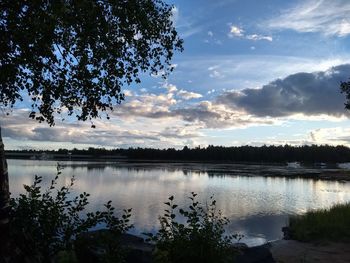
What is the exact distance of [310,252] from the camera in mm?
17172

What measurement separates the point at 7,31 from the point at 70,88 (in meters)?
2.20

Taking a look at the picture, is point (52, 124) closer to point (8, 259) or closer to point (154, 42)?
point (154, 42)

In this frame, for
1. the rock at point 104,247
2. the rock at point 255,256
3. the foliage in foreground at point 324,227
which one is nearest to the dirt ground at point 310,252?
the foliage in foreground at point 324,227

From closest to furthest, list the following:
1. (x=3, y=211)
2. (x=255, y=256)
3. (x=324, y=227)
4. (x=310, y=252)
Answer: (x=3, y=211) → (x=255, y=256) → (x=310, y=252) → (x=324, y=227)

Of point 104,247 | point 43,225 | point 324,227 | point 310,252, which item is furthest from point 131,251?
point 324,227

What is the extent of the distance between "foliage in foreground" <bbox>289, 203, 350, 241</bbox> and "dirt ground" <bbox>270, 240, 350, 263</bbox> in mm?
996

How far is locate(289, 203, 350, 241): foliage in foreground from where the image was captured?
19984 millimetres

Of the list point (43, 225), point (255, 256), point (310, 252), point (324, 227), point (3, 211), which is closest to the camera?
point (3, 211)

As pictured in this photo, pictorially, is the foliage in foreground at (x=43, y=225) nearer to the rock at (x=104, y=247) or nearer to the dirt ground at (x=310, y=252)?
the rock at (x=104, y=247)

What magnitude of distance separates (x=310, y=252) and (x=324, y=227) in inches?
174

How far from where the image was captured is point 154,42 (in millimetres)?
11219

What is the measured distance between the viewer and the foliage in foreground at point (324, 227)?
20.0 m

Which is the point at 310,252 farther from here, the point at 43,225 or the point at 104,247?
the point at 43,225

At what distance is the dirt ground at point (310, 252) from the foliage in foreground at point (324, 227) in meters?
1.00
